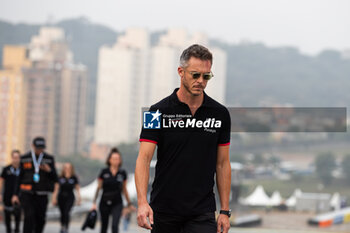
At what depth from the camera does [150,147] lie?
150 inches

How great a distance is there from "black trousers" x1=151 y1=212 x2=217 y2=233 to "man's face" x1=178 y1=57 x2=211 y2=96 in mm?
685

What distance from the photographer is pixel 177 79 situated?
5778 inches

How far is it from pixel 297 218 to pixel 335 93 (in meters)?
73.8

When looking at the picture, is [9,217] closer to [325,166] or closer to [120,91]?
[325,166]

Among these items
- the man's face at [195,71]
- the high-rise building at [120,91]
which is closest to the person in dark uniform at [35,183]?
the man's face at [195,71]

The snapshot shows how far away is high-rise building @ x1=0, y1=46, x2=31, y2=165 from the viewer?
4801 inches

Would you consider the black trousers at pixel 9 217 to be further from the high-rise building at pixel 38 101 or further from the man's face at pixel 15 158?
the high-rise building at pixel 38 101

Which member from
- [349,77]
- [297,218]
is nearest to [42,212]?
[297,218]

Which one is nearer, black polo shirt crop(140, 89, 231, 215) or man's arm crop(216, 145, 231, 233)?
black polo shirt crop(140, 89, 231, 215)

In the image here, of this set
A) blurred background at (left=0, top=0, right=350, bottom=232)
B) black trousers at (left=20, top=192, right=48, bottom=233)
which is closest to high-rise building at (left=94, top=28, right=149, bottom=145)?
blurred background at (left=0, top=0, right=350, bottom=232)

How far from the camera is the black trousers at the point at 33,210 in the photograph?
9055mm

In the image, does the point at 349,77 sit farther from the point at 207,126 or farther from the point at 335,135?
the point at 207,126

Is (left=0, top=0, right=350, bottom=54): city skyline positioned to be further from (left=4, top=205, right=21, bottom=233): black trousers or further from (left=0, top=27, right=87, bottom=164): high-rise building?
(left=4, top=205, right=21, bottom=233): black trousers

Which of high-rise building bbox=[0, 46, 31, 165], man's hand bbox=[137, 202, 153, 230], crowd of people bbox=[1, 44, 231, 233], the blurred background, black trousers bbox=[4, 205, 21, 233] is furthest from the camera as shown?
the blurred background
